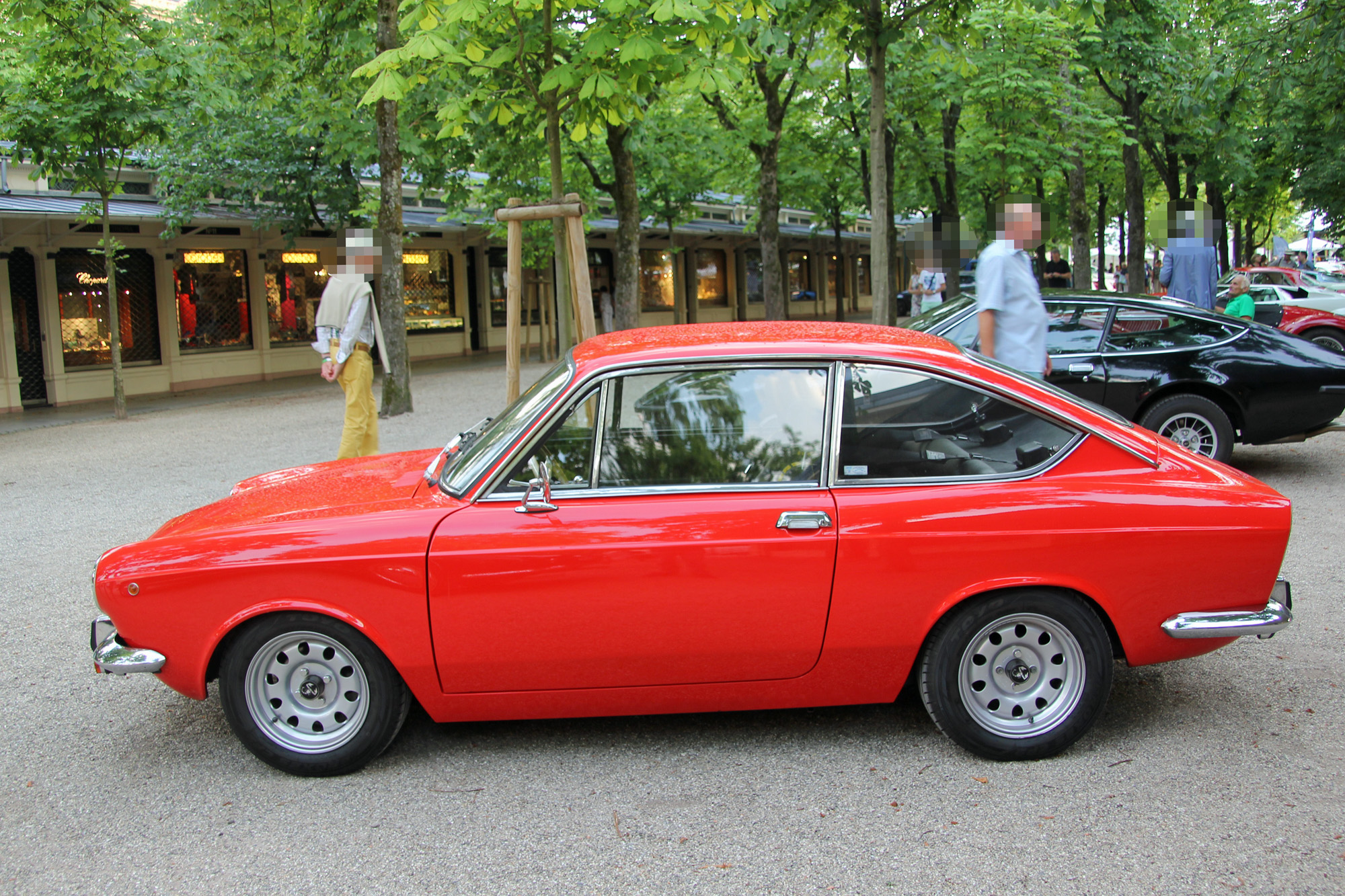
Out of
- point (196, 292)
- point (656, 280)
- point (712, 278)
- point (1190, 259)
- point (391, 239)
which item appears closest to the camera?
point (1190, 259)

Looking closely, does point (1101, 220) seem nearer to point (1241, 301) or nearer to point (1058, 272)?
point (1058, 272)

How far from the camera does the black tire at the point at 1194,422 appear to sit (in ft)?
26.3

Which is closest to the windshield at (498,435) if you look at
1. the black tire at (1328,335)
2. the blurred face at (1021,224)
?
the blurred face at (1021,224)

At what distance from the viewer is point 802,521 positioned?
3584 millimetres

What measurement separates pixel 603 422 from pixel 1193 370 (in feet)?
20.0

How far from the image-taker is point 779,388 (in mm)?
3781

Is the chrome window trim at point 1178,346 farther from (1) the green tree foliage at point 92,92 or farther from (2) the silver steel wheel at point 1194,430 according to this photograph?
(1) the green tree foliage at point 92,92

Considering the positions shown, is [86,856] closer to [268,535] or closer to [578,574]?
[268,535]

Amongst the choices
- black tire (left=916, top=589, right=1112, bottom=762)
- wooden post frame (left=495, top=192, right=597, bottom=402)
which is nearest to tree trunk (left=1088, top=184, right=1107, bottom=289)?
wooden post frame (left=495, top=192, right=597, bottom=402)

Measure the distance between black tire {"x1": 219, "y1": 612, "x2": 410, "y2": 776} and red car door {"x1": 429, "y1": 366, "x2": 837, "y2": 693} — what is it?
28cm

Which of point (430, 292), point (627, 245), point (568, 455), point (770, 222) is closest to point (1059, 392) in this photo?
point (568, 455)

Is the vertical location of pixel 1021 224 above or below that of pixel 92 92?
below

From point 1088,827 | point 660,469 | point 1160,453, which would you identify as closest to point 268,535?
point 660,469

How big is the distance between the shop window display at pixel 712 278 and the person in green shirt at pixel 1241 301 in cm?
2718
